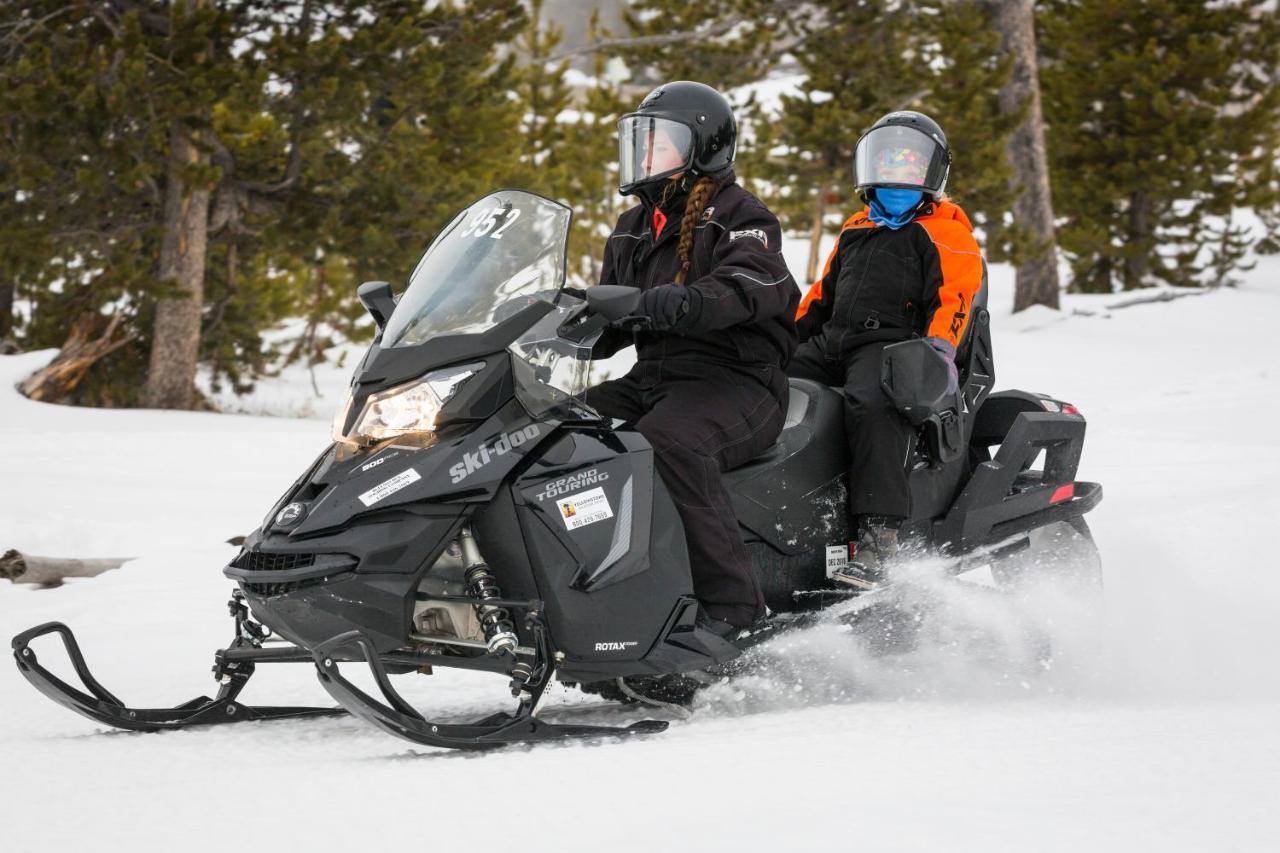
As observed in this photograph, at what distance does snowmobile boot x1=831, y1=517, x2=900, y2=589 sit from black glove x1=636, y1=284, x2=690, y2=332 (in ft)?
3.50

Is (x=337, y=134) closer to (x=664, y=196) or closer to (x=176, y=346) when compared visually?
(x=176, y=346)

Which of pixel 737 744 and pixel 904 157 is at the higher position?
pixel 904 157

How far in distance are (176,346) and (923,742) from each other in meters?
10.9

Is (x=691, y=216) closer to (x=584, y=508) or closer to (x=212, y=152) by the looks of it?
(x=584, y=508)

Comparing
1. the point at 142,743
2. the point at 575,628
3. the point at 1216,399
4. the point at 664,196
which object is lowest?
the point at 1216,399

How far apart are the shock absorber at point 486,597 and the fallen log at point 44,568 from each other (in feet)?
10.2

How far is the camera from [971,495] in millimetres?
4684

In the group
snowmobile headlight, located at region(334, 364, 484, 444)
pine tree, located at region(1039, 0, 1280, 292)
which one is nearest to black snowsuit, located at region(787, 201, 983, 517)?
snowmobile headlight, located at region(334, 364, 484, 444)

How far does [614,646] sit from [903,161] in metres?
2.16

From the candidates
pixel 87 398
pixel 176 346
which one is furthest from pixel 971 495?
pixel 87 398

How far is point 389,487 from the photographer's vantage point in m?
3.31

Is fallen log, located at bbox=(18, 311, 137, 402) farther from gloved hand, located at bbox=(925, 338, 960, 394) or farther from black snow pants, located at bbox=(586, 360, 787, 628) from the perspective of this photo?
gloved hand, located at bbox=(925, 338, 960, 394)

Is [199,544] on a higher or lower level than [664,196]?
lower

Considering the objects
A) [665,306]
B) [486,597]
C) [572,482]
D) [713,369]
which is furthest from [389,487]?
[713,369]
